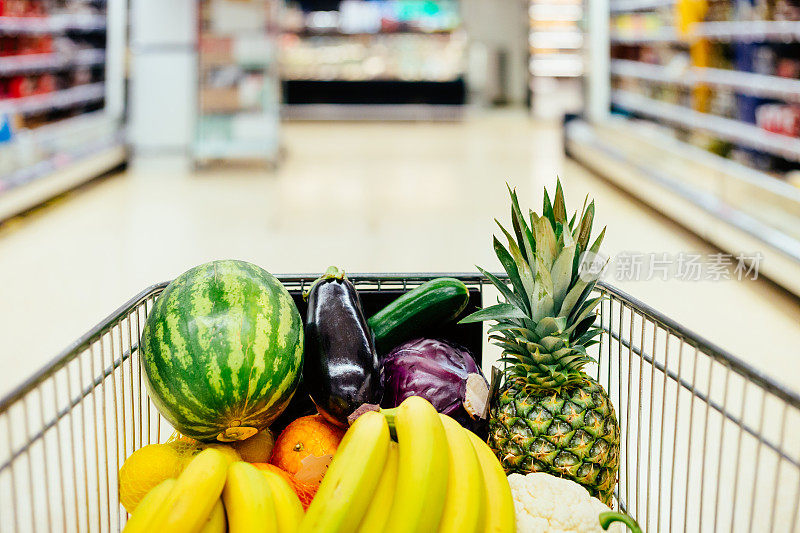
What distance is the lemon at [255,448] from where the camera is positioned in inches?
54.6

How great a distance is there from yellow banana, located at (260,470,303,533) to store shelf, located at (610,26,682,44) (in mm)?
7262

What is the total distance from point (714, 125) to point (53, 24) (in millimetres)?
5649

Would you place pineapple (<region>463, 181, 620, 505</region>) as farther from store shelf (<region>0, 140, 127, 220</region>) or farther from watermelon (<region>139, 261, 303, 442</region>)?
store shelf (<region>0, 140, 127, 220</region>)

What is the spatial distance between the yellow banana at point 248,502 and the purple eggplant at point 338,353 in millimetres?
263

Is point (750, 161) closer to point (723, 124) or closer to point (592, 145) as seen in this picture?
point (723, 124)

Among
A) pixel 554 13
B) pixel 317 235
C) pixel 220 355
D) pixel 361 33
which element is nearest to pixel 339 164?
pixel 317 235

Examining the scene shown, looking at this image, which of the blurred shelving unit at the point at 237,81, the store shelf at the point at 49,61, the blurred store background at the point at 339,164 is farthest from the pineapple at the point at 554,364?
the blurred shelving unit at the point at 237,81

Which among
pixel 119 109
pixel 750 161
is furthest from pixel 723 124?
pixel 119 109

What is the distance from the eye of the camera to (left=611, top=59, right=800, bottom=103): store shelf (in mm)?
5574

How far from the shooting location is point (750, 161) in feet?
20.9

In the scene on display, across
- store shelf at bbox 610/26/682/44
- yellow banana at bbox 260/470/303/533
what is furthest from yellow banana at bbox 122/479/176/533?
store shelf at bbox 610/26/682/44

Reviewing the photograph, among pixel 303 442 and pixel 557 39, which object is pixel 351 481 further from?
pixel 557 39

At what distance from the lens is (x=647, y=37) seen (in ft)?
28.1

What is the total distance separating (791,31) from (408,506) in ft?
16.8
